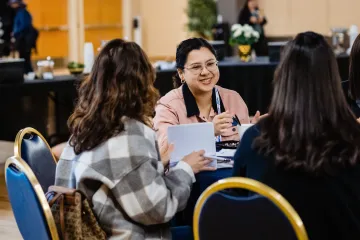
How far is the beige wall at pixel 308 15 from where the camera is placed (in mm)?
13336

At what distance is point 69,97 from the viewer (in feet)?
22.1

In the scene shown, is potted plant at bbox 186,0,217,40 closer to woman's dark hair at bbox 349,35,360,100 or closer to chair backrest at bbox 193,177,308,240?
woman's dark hair at bbox 349,35,360,100

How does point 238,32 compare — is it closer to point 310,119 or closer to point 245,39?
point 245,39

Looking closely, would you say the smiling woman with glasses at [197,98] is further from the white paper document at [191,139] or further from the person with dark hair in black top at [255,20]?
the person with dark hair in black top at [255,20]

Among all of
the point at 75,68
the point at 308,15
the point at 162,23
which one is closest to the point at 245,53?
the point at 75,68

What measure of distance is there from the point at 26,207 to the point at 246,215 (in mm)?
782

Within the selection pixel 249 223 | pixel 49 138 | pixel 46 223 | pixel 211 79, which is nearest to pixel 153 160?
pixel 46 223

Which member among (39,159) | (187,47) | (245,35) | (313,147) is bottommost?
(39,159)

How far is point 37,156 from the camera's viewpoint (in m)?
2.92

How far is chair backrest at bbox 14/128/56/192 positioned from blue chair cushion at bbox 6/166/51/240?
449 mm

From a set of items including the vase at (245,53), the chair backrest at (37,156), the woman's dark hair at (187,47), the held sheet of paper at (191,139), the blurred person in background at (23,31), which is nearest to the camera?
the held sheet of paper at (191,139)

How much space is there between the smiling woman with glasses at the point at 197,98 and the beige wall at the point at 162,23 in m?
13.4

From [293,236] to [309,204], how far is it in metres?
0.21

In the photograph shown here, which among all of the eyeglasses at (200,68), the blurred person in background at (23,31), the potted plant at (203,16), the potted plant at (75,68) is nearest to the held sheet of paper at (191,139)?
the eyeglasses at (200,68)
